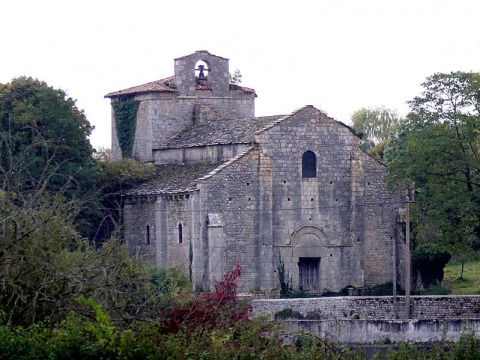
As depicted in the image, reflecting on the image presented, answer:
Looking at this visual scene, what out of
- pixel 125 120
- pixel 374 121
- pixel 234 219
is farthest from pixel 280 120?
pixel 374 121

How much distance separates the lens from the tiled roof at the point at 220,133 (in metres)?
49.5

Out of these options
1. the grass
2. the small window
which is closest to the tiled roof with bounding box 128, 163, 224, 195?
the small window

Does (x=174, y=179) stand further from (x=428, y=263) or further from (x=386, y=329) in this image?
(x=386, y=329)

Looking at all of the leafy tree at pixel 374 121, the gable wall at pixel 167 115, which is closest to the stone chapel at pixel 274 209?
the gable wall at pixel 167 115

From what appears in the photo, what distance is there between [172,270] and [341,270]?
9.65 m

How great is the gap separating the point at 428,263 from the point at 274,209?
6426 millimetres

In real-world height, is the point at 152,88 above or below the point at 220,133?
above

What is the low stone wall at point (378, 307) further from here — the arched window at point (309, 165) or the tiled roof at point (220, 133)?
the tiled roof at point (220, 133)

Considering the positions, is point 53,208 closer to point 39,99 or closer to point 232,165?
point 232,165

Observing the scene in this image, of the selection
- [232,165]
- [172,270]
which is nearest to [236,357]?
[172,270]

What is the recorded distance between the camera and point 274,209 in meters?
48.6

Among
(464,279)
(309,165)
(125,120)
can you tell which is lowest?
(464,279)

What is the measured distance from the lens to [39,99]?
50438 mm

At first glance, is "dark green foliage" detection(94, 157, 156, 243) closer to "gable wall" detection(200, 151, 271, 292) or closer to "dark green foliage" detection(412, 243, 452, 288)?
"gable wall" detection(200, 151, 271, 292)
